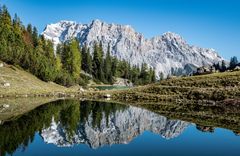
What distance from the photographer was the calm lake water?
1094 inches

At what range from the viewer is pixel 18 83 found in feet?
310

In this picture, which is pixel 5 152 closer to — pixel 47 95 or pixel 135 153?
pixel 135 153

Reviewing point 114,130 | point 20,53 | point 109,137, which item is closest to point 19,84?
point 20,53

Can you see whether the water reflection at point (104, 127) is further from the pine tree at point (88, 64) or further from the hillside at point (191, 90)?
the pine tree at point (88, 64)

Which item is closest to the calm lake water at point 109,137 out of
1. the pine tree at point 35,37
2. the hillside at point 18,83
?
the hillside at point 18,83

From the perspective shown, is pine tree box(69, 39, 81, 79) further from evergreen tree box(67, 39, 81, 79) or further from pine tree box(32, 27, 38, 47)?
pine tree box(32, 27, 38, 47)

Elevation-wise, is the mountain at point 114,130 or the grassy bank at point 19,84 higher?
the grassy bank at point 19,84

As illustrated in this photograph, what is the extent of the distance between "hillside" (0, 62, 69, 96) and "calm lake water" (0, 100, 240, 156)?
37165 millimetres

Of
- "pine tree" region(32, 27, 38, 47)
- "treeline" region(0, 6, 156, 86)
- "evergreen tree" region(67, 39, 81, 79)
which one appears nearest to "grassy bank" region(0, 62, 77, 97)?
"treeline" region(0, 6, 156, 86)

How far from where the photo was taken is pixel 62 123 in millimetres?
42469

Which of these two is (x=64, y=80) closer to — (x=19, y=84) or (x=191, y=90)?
(x=19, y=84)

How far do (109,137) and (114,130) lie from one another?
496 centimetres

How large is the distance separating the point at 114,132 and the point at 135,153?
11.0m

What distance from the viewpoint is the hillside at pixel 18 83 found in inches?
3356
